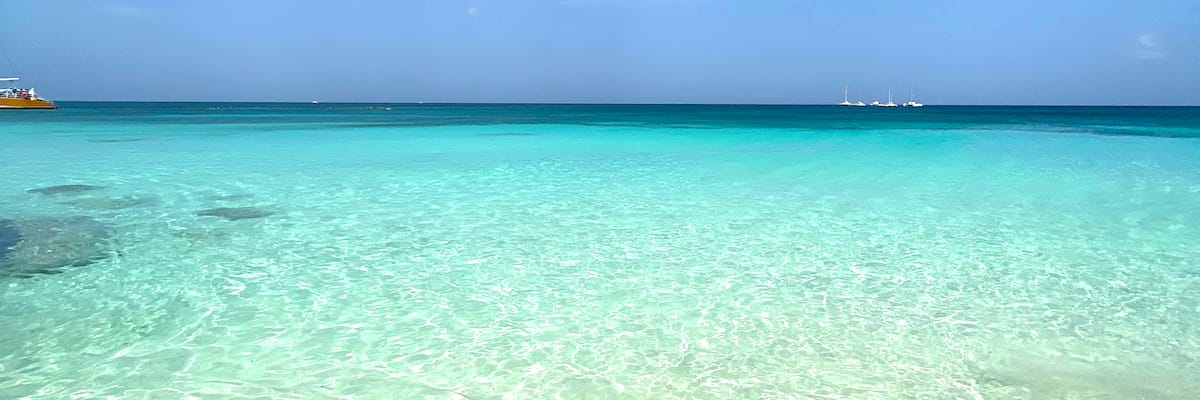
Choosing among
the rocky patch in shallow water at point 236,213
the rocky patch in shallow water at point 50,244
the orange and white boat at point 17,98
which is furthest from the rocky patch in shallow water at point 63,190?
the orange and white boat at point 17,98

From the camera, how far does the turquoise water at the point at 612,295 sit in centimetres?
364

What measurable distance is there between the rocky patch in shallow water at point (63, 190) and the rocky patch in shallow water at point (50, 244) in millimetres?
2368

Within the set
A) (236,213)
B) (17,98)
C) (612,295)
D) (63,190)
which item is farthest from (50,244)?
(17,98)

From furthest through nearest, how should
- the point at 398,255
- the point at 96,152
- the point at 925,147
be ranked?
the point at 925,147 < the point at 96,152 < the point at 398,255

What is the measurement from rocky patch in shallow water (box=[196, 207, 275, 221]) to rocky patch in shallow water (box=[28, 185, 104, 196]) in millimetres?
2781

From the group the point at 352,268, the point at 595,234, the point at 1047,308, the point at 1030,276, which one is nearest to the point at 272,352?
the point at 352,268

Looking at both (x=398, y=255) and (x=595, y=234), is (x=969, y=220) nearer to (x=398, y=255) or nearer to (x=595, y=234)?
(x=595, y=234)

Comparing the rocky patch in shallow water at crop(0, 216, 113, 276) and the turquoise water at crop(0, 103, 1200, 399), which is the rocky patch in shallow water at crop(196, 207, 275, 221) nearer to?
the turquoise water at crop(0, 103, 1200, 399)

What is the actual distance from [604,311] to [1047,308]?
2752 millimetres

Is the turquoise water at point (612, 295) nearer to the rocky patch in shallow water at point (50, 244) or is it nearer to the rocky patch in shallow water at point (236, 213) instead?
the rocky patch in shallow water at point (50, 244)

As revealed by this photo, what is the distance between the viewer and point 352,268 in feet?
18.8

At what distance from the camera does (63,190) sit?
10.1 m

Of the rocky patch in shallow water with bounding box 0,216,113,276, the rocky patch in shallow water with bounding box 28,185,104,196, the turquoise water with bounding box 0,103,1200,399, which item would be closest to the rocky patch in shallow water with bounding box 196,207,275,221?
the turquoise water with bounding box 0,103,1200,399

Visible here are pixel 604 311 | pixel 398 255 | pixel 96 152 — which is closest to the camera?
pixel 604 311
